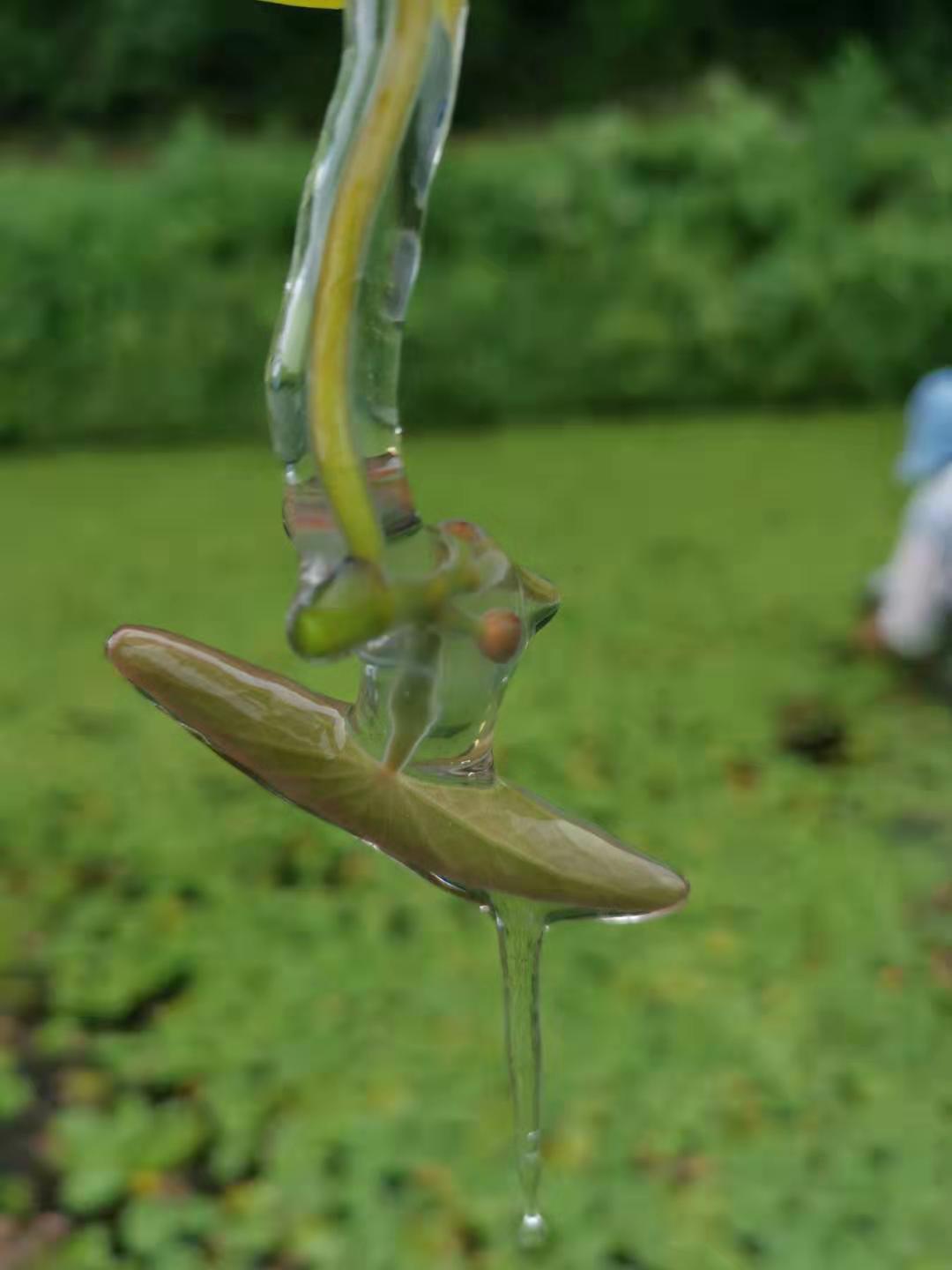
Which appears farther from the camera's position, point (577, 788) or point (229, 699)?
point (577, 788)

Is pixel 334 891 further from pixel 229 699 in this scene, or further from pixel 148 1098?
pixel 229 699

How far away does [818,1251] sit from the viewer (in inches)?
36.4

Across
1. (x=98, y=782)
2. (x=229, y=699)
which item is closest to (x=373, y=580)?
(x=229, y=699)

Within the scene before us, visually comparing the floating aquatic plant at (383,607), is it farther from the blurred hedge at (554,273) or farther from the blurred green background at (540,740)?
the blurred hedge at (554,273)

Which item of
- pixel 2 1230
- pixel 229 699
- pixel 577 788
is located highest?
pixel 229 699

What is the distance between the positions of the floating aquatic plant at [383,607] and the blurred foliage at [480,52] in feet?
14.5

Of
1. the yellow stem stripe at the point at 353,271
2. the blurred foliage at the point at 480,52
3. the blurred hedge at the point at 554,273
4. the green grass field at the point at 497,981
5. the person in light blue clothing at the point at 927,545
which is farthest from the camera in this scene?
the blurred foliage at the point at 480,52

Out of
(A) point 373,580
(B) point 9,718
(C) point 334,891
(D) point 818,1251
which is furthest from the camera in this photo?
(B) point 9,718

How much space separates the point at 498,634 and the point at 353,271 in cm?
7

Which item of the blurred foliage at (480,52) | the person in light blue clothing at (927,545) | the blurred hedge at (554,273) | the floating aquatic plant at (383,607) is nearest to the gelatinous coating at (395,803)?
the floating aquatic plant at (383,607)

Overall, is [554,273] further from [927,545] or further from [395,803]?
[395,803]

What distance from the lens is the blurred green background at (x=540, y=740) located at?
998 millimetres

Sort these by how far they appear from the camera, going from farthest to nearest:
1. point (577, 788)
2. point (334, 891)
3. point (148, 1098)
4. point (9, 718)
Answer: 1. point (9, 718)
2. point (577, 788)
3. point (334, 891)
4. point (148, 1098)

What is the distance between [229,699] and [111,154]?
4.54 m
